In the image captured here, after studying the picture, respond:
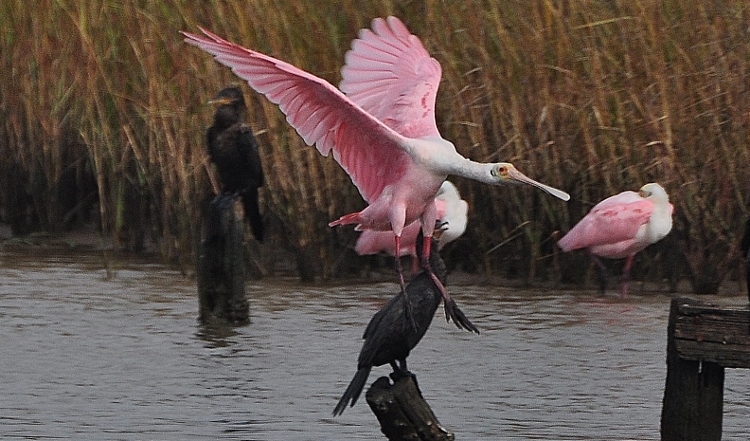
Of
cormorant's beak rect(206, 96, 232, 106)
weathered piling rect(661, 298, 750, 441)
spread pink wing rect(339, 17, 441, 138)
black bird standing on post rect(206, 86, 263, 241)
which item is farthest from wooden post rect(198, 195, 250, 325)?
weathered piling rect(661, 298, 750, 441)

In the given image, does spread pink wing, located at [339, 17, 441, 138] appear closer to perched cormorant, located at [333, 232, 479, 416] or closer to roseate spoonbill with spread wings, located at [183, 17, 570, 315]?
roseate spoonbill with spread wings, located at [183, 17, 570, 315]

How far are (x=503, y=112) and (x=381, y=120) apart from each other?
2903 millimetres

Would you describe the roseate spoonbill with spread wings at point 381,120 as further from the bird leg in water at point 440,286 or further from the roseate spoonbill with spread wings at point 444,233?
the roseate spoonbill with spread wings at point 444,233

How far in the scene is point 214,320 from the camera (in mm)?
9141

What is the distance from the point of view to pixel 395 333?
6004mm

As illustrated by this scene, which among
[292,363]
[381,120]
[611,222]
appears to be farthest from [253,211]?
[381,120]

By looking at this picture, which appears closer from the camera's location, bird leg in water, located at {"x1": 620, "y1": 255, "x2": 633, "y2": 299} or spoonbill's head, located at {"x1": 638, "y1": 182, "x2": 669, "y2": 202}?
spoonbill's head, located at {"x1": 638, "y1": 182, "x2": 669, "y2": 202}

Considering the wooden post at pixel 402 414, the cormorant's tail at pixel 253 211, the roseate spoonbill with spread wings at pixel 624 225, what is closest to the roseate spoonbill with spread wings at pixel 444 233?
the roseate spoonbill with spread wings at pixel 624 225

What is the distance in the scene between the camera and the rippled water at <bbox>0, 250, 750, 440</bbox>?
710 centimetres

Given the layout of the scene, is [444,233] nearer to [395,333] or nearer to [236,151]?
[236,151]

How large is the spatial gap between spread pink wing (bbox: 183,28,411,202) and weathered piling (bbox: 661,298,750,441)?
156 cm

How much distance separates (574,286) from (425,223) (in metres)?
4.01

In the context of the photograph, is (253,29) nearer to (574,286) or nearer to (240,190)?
(240,190)

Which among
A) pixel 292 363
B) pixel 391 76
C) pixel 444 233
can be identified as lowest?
pixel 292 363
